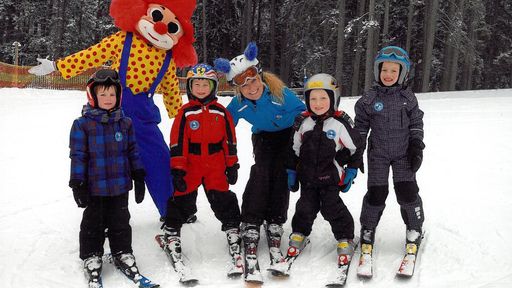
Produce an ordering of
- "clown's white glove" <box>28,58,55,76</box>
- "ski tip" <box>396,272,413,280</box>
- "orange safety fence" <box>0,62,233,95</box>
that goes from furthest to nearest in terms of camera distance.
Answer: "orange safety fence" <box>0,62,233,95</box> < "clown's white glove" <box>28,58,55,76</box> < "ski tip" <box>396,272,413,280</box>

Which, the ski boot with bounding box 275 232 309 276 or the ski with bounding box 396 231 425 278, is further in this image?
the ski boot with bounding box 275 232 309 276

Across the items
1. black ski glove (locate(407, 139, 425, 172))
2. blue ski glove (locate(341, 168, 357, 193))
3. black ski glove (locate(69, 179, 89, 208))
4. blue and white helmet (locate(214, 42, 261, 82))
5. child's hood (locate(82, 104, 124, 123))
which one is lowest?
black ski glove (locate(69, 179, 89, 208))

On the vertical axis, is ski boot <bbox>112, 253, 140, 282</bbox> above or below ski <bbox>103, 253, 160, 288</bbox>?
above

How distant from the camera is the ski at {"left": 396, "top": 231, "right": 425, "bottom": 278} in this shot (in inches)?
159

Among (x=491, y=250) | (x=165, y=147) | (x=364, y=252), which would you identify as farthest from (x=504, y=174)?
(x=165, y=147)

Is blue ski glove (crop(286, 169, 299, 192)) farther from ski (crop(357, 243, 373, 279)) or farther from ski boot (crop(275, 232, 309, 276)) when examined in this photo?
ski (crop(357, 243, 373, 279))

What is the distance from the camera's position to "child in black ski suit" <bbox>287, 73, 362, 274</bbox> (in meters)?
4.35

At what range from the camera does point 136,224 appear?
5402mm

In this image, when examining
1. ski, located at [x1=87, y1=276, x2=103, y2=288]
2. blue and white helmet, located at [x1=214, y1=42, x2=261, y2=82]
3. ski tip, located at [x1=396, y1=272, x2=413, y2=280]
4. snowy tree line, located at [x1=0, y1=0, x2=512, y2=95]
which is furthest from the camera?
snowy tree line, located at [x1=0, y1=0, x2=512, y2=95]

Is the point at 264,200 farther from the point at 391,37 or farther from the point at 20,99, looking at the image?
the point at 391,37

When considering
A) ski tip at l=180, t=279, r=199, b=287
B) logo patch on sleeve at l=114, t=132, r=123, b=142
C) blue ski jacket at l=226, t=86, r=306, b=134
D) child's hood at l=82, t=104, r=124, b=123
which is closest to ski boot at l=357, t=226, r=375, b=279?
blue ski jacket at l=226, t=86, r=306, b=134

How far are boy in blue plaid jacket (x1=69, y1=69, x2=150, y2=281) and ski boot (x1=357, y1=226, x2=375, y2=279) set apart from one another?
185 centimetres

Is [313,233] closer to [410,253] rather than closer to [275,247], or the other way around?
[275,247]

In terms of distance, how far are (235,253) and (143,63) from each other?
6.53 feet
